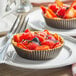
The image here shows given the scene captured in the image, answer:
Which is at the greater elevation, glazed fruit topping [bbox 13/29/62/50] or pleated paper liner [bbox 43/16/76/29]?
glazed fruit topping [bbox 13/29/62/50]

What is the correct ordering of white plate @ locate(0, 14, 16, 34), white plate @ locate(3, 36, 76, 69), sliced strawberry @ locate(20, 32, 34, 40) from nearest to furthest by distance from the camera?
white plate @ locate(3, 36, 76, 69) → sliced strawberry @ locate(20, 32, 34, 40) → white plate @ locate(0, 14, 16, 34)

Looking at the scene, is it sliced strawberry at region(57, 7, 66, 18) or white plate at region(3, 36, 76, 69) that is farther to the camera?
sliced strawberry at region(57, 7, 66, 18)

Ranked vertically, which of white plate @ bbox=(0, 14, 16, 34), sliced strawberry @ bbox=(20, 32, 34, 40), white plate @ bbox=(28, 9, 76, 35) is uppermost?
sliced strawberry @ bbox=(20, 32, 34, 40)

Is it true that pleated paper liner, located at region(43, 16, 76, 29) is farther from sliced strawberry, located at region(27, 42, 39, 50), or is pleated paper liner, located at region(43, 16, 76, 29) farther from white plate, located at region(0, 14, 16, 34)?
sliced strawberry, located at region(27, 42, 39, 50)

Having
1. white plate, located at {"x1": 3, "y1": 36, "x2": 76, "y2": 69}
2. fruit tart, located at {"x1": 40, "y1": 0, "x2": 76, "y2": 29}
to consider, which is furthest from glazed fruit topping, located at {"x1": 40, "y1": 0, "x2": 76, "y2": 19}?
white plate, located at {"x1": 3, "y1": 36, "x2": 76, "y2": 69}

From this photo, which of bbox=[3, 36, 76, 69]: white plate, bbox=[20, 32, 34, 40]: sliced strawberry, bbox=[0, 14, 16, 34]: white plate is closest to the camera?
bbox=[3, 36, 76, 69]: white plate

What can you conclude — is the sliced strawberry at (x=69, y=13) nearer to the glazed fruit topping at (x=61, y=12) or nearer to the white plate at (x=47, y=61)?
the glazed fruit topping at (x=61, y=12)

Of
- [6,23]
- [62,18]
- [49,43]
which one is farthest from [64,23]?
[49,43]
